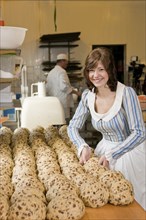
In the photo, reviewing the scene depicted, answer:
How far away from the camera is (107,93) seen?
6.04 ft

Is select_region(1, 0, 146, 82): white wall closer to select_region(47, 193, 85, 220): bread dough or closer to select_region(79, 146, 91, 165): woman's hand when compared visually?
select_region(79, 146, 91, 165): woman's hand

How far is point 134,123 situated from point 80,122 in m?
0.37

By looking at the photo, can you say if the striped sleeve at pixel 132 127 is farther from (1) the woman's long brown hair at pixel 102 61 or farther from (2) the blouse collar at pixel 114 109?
(1) the woman's long brown hair at pixel 102 61

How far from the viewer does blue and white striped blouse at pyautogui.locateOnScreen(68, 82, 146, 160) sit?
65.9 inches

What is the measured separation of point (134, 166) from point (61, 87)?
135 inches

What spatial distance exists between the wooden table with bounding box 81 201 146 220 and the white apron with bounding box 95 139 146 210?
2.60ft

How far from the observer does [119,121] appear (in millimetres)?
1772

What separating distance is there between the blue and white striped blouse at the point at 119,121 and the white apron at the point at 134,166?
0.16m

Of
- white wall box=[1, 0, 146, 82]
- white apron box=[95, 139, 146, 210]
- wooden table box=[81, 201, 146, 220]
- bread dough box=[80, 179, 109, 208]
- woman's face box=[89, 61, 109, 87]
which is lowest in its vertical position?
white apron box=[95, 139, 146, 210]

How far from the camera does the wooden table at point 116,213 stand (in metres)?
1.08

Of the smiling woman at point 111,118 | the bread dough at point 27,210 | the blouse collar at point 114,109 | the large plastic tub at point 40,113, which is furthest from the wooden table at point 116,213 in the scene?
the large plastic tub at point 40,113

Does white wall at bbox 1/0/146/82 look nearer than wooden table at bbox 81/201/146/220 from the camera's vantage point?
No

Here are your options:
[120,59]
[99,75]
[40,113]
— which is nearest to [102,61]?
[99,75]

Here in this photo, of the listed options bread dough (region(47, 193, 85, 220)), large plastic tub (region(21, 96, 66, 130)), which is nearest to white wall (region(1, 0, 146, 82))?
large plastic tub (region(21, 96, 66, 130))
